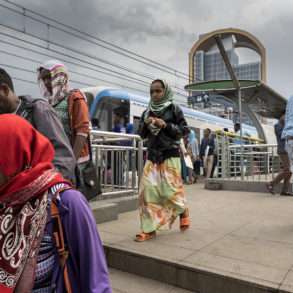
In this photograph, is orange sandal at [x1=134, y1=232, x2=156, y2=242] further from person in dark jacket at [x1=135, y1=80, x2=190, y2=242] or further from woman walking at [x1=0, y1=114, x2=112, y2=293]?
woman walking at [x1=0, y1=114, x2=112, y2=293]

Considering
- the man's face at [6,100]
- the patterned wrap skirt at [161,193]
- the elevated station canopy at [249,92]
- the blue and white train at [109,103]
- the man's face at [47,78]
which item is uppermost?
the elevated station canopy at [249,92]

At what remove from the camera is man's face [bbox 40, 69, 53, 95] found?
2.47 metres

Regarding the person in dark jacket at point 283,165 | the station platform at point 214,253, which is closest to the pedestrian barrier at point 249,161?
the person in dark jacket at point 283,165

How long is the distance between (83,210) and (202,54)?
2884 cm

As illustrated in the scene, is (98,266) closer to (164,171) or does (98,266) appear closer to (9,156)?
(9,156)

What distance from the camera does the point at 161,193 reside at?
376 centimetres

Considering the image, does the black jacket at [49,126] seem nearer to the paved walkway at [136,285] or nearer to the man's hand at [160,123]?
the paved walkway at [136,285]

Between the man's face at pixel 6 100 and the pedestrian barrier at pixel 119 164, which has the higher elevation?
the man's face at pixel 6 100

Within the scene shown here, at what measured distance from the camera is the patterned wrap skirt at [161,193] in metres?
3.69

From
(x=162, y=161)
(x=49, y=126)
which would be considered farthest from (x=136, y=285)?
(x=49, y=126)

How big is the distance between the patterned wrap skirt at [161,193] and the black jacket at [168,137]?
0.07 m

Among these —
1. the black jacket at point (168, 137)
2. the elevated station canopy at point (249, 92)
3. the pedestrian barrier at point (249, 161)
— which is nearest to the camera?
the black jacket at point (168, 137)

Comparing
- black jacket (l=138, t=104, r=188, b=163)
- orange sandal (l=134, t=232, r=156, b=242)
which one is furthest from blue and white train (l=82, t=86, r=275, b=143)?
orange sandal (l=134, t=232, r=156, b=242)

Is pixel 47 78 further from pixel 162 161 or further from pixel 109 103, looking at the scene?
pixel 109 103
